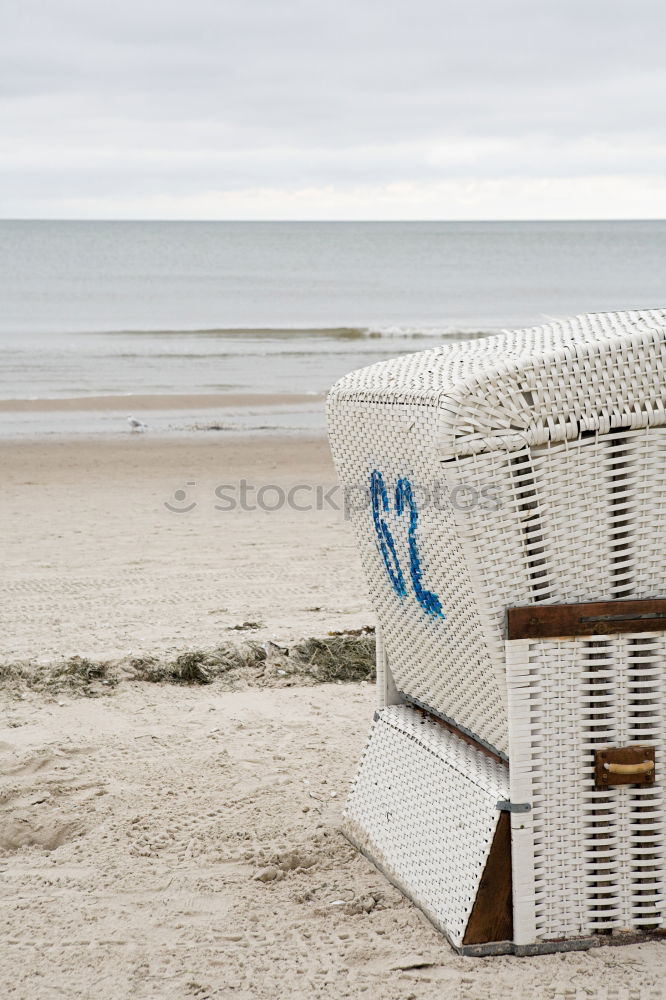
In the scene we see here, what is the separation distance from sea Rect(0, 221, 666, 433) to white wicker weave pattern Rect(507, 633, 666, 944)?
49.7 inches

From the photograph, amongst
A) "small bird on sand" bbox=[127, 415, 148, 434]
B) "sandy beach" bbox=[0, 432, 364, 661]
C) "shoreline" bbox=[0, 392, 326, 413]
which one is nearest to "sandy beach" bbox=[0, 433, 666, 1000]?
"sandy beach" bbox=[0, 432, 364, 661]

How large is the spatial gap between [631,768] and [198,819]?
53.9 inches

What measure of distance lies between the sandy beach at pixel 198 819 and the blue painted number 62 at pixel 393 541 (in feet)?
2.51

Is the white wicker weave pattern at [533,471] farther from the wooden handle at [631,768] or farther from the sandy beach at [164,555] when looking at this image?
the sandy beach at [164,555]

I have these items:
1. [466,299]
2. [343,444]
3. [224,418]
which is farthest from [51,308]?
[343,444]

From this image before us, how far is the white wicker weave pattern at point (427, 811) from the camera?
7.89 feet

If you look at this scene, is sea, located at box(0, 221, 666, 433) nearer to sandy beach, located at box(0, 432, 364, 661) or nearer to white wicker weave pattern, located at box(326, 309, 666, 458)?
white wicker weave pattern, located at box(326, 309, 666, 458)

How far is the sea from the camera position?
695 inches

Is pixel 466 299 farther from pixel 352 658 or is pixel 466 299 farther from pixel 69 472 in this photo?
pixel 352 658

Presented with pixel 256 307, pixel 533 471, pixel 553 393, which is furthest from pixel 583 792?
pixel 256 307

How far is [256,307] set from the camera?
1313 inches

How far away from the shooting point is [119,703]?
13.1ft

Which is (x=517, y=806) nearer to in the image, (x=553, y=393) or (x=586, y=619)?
(x=586, y=619)

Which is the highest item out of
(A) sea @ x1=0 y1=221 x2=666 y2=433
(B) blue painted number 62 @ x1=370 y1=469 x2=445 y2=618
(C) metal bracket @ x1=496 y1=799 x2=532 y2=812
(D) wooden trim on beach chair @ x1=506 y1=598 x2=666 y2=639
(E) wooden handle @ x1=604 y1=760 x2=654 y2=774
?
(A) sea @ x1=0 y1=221 x2=666 y2=433
